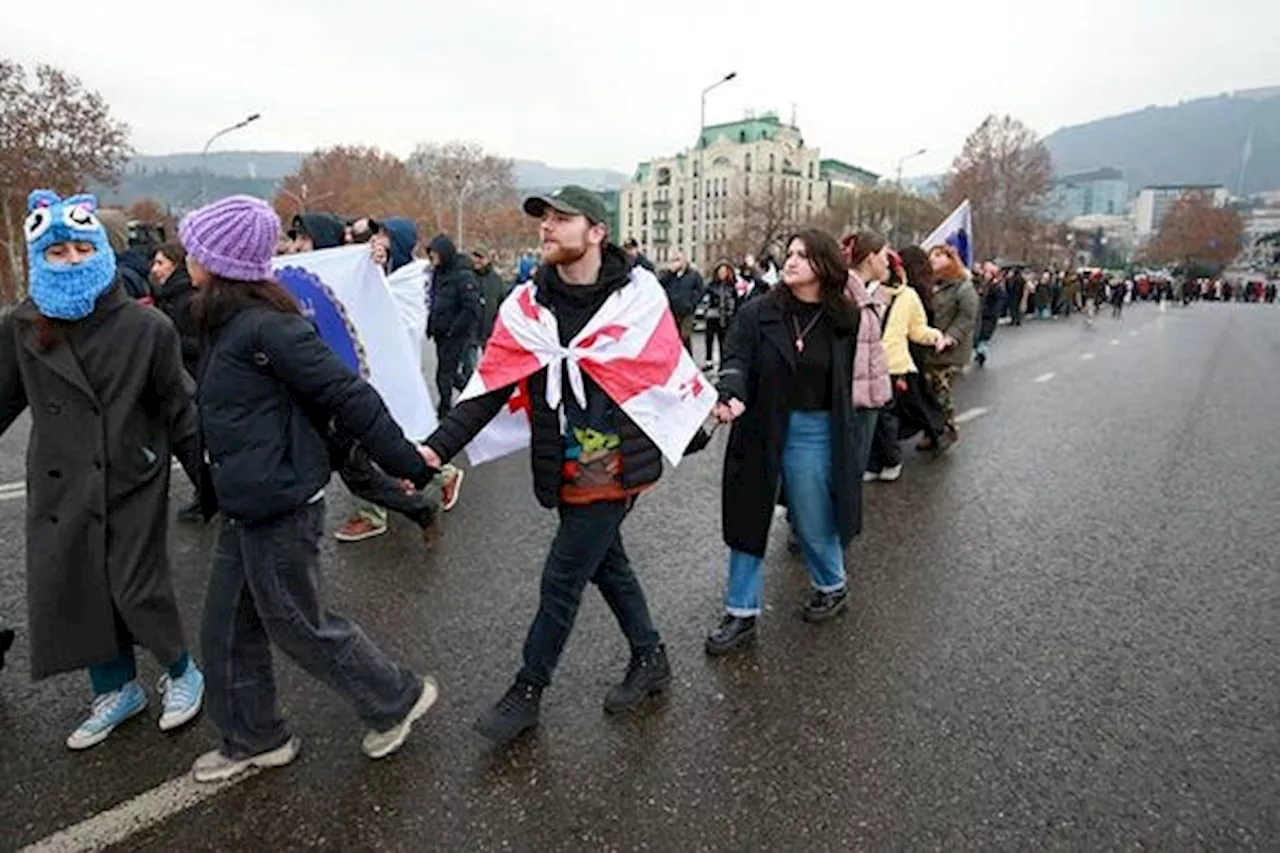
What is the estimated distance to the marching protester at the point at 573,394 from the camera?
9.48 feet

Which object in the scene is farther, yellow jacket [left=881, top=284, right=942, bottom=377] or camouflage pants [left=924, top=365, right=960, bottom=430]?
camouflage pants [left=924, top=365, right=960, bottom=430]

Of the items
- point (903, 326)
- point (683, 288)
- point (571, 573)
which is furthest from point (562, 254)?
point (683, 288)

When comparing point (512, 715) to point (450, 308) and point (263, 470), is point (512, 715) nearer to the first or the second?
point (263, 470)

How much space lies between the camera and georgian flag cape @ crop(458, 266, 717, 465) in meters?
2.89

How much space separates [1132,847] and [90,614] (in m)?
3.41

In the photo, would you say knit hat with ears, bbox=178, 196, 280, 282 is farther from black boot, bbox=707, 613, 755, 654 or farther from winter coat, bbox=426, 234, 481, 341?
winter coat, bbox=426, 234, 481, 341

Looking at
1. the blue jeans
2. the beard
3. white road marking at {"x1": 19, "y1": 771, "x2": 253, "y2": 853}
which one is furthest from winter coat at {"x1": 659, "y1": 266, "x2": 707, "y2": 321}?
white road marking at {"x1": 19, "y1": 771, "x2": 253, "y2": 853}

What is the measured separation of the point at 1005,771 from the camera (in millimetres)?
2902

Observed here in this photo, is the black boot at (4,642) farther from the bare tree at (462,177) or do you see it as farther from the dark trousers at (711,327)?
the bare tree at (462,177)

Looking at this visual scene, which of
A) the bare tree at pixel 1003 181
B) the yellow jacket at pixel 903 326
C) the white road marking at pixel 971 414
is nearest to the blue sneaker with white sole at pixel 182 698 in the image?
the yellow jacket at pixel 903 326

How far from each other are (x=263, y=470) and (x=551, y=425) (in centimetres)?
92

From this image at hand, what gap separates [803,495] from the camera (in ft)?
12.8

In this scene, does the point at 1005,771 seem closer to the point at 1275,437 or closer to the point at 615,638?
the point at 615,638

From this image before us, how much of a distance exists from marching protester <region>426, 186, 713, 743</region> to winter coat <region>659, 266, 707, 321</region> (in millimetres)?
9522
